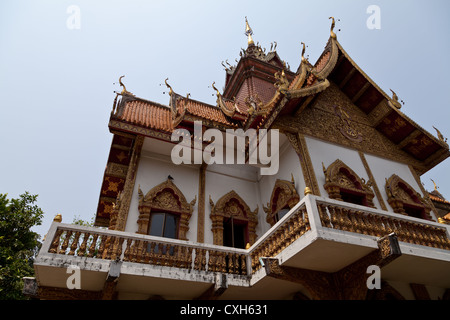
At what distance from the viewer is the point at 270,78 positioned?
12344mm

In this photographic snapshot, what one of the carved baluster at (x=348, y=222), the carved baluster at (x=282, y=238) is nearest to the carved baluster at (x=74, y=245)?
the carved baluster at (x=282, y=238)

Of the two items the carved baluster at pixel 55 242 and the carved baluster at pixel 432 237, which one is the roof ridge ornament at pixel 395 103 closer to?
the carved baluster at pixel 432 237

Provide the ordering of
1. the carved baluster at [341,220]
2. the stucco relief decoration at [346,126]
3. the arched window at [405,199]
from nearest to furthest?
1. the carved baluster at [341,220]
2. the arched window at [405,199]
3. the stucco relief decoration at [346,126]

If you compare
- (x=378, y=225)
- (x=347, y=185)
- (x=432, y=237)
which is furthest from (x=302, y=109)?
(x=432, y=237)

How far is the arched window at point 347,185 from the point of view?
Answer: 6527 millimetres

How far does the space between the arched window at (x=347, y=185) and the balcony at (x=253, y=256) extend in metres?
1.53

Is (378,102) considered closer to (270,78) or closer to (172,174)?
(270,78)

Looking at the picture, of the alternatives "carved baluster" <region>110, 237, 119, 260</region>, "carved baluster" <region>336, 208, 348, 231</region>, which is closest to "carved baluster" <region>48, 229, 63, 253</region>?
"carved baluster" <region>110, 237, 119, 260</region>

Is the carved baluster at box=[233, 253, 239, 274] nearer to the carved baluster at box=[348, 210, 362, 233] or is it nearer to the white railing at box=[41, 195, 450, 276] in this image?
the white railing at box=[41, 195, 450, 276]

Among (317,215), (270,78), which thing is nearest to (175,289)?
(317,215)

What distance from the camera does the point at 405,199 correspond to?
297 inches

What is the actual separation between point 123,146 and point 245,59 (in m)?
6.78

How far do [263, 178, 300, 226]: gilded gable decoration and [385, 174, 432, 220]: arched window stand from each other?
243 centimetres

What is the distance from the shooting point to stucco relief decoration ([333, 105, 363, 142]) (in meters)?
8.21
